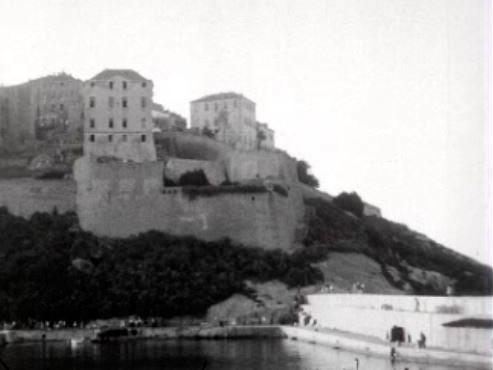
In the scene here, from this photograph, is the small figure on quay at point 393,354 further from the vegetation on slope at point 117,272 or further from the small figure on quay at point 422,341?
the vegetation on slope at point 117,272

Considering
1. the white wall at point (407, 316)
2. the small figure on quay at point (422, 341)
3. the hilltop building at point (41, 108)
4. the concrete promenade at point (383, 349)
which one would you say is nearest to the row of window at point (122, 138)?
the hilltop building at point (41, 108)

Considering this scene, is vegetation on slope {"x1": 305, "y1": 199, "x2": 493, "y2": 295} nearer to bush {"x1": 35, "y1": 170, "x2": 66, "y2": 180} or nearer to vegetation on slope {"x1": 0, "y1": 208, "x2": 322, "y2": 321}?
vegetation on slope {"x1": 0, "y1": 208, "x2": 322, "y2": 321}

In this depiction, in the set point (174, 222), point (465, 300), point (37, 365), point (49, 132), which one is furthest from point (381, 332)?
point (49, 132)

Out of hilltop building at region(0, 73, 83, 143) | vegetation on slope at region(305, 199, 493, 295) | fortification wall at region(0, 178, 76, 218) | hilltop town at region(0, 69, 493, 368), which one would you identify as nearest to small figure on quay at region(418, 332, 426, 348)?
hilltop town at region(0, 69, 493, 368)

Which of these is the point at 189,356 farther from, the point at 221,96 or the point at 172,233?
the point at 221,96

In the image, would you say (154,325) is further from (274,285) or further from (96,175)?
(96,175)
